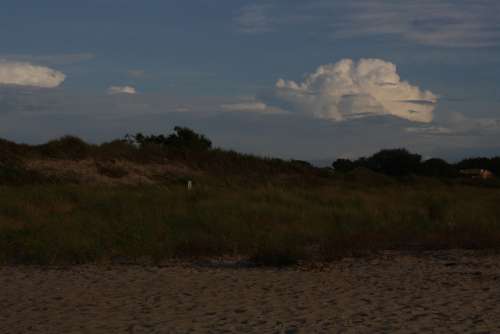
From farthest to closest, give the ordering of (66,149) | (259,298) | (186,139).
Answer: (186,139)
(66,149)
(259,298)

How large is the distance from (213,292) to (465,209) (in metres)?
13.8

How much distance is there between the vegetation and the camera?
14.7m

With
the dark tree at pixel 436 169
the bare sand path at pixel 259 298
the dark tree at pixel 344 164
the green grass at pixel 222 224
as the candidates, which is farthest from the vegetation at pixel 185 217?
the dark tree at pixel 344 164

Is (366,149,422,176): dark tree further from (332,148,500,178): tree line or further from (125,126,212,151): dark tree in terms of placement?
(125,126,212,151): dark tree

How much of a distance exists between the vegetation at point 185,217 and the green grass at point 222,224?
0.03 meters

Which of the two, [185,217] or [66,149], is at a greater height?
[66,149]

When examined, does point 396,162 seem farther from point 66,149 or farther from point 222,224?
point 222,224

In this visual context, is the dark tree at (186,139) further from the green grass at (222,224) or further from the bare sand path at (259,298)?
the bare sand path at (259,298)

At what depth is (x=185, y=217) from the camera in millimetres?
18812

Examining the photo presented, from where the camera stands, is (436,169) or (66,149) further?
(436,169)

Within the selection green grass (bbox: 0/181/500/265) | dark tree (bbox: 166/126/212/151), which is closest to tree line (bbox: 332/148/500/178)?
dark tree (bbox: 166/126/212/151)

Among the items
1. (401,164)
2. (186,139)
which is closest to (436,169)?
(401,164)

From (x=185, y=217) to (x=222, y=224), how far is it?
1327mm

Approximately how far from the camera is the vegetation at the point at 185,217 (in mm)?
14727
